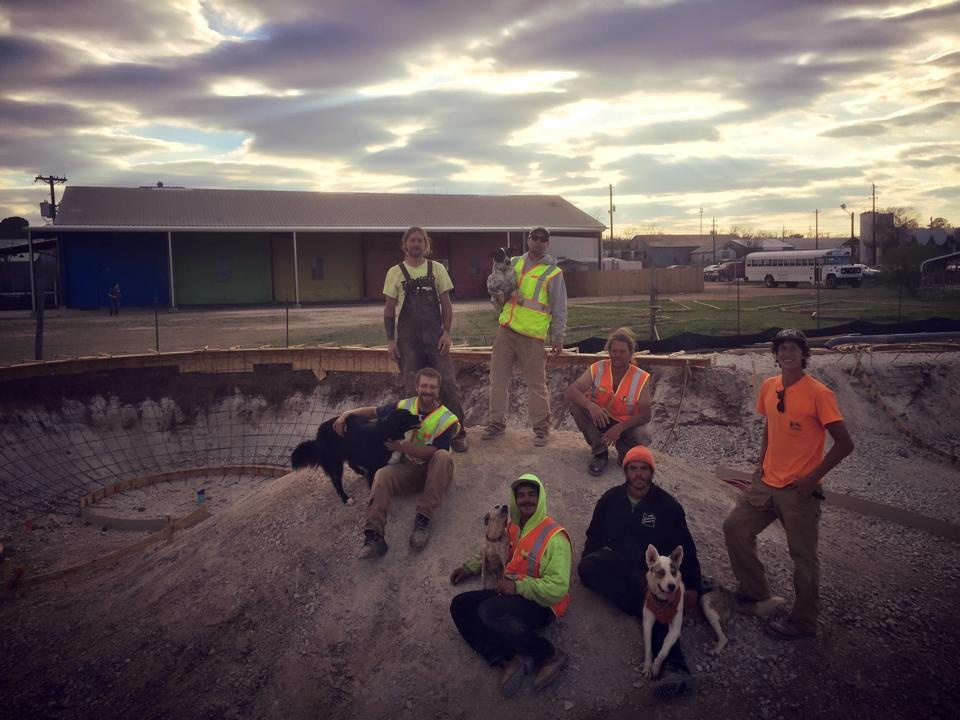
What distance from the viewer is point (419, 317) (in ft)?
20.8

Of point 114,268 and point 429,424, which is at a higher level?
point 114,268

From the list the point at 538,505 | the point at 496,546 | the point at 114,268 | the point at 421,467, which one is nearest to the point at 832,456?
the point at 538,505

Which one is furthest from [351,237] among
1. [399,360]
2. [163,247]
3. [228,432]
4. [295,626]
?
[295,626]

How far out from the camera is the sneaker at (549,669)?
3951mm

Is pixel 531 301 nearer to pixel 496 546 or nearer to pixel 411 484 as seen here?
pixel 411 484

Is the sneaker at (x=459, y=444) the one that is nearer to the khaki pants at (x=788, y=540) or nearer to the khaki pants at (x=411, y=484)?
the khaki pants at (x=411, y=484)

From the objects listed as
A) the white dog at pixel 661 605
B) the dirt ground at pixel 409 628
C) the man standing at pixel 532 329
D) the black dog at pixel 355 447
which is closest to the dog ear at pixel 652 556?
the white dog at pixel 661 605

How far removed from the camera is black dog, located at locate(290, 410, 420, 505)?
5.34 meters

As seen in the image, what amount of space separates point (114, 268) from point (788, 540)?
2765 centimetres

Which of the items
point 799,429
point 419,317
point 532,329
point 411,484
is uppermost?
point 419,317

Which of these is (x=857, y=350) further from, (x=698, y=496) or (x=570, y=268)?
(x=570, y=268)

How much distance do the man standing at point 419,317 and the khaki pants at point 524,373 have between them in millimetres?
402

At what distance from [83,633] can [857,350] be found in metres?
10.7

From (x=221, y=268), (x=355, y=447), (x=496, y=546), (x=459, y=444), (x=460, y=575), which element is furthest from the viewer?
(x=221, y=268)
